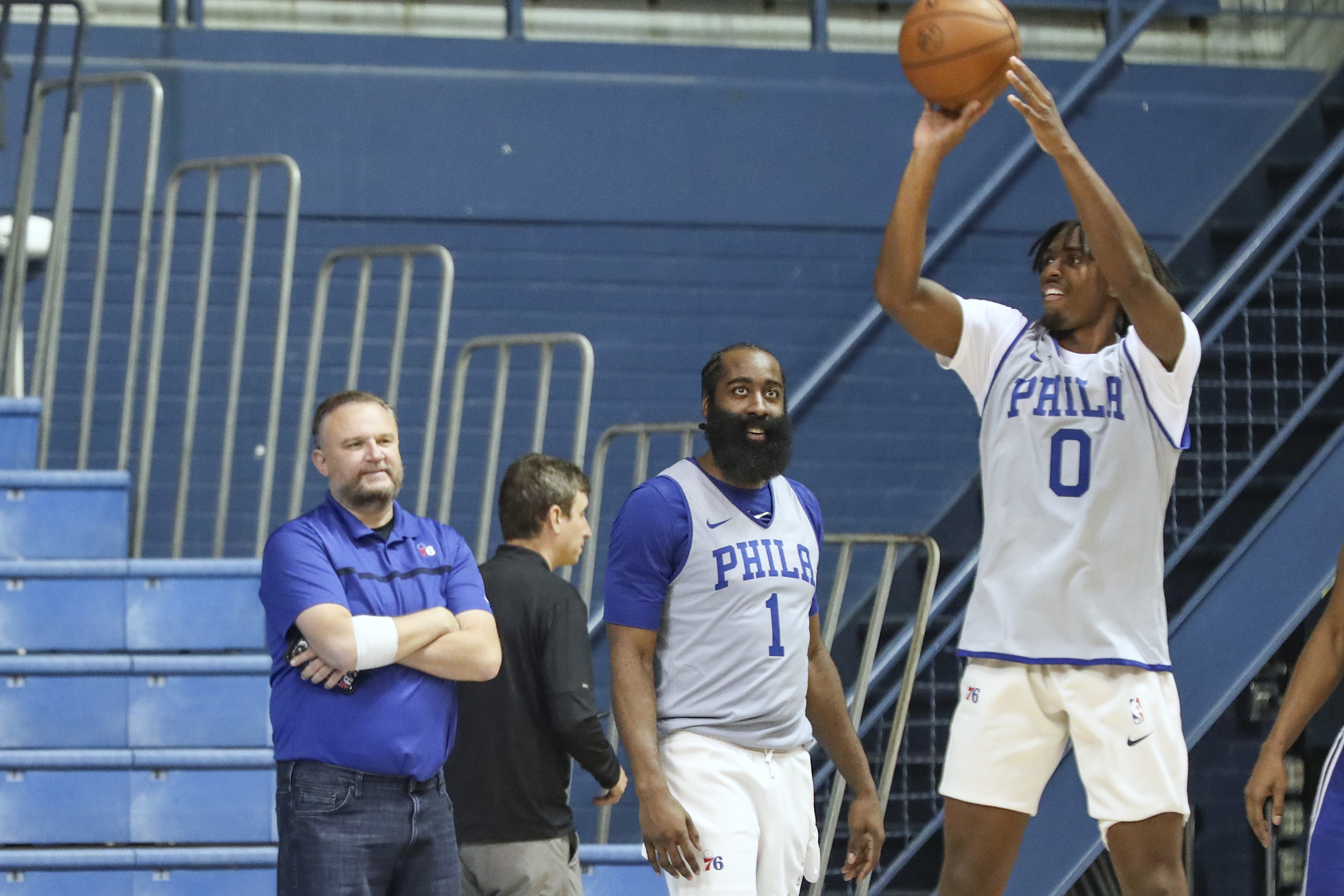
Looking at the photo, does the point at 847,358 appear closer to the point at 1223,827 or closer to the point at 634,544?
the point at 1223,827

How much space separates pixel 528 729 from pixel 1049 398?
1.39 m

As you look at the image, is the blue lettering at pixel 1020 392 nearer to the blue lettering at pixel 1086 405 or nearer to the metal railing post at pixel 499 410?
the blue lettering at pixel 1086 405

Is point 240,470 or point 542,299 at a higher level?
point 542,299

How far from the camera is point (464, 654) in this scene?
3.57m

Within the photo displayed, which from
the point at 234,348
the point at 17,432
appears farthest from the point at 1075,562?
the point at 17,432

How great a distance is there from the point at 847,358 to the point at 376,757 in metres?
3.87

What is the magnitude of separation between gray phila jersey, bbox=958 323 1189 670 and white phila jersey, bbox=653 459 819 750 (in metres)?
0.40

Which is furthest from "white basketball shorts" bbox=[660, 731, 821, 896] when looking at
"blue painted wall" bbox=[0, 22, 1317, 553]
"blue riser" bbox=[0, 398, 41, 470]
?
Answer: "blue painted wall" bbox=[0, 22, 1317, 553]

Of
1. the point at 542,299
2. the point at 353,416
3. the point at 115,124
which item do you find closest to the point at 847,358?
the point at 542,299

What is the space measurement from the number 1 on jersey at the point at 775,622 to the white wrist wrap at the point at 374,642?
0.79m

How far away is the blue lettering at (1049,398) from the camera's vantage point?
3.49m

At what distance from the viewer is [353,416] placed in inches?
146

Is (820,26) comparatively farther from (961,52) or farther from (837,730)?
(837,730)

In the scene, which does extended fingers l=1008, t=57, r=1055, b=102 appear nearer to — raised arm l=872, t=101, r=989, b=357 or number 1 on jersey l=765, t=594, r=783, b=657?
raised arm l=872, t=101, r=989, b=357
